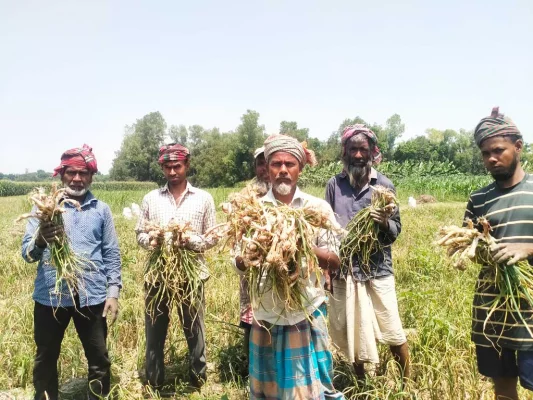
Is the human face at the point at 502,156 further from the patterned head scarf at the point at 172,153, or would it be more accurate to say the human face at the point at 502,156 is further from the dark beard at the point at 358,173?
the patterned head scarf at the point at 172,153

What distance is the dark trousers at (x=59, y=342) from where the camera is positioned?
2.38 m

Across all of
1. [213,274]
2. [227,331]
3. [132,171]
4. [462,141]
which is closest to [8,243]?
[213,274]

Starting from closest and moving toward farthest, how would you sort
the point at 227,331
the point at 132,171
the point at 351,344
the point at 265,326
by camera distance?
1. the point at 265,326
2. the point at 351,344
3. the point at 227,331
4. the point at 132,171

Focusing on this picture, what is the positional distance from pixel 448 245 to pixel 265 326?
1.02 m

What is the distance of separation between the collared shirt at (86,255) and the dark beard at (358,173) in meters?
1.68

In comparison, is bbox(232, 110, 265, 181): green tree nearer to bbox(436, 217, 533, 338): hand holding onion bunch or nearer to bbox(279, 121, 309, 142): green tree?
bbox(279, 121, 309, 142): green tree

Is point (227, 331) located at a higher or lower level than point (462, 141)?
lower

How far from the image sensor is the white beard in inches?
82.7

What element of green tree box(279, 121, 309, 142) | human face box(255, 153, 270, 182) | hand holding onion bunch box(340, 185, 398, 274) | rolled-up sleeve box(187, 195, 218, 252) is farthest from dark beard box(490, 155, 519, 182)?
green tree box(279, 121, 309, 142)

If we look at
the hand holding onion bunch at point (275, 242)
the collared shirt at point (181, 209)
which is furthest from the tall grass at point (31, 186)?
the hand holding onion bunch at point (275, 242)

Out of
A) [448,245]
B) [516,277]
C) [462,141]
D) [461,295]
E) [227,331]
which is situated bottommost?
[227,331]

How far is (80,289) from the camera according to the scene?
239cm

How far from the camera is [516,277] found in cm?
190

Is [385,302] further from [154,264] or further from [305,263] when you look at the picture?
[154,264]
